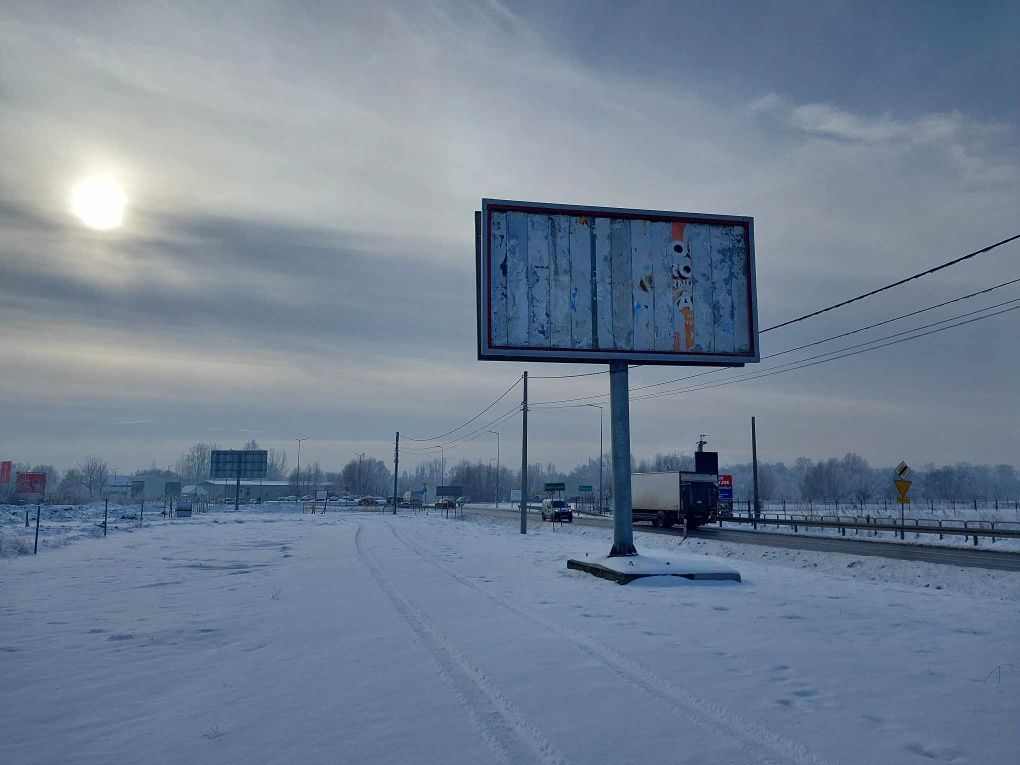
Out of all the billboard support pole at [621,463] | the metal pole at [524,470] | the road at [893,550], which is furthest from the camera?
the metal pole at [524,470]

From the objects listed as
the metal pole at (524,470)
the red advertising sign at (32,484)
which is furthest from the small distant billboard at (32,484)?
the metal pole at (524,470)

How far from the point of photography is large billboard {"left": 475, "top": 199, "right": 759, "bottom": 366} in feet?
64.2

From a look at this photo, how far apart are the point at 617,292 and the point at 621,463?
4.85 metres

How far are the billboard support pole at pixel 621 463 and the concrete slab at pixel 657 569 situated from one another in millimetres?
921

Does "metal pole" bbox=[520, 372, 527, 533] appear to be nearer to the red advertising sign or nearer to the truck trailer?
the truck trailer

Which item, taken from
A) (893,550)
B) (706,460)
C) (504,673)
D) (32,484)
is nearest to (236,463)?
(32,484)

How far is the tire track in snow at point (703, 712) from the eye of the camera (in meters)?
5.50

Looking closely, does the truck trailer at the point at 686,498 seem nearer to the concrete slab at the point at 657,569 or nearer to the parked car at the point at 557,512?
the parked car at the point at 557,512

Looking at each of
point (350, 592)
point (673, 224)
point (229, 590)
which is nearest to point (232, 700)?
point (350, 592)

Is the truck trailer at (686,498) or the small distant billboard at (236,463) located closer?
the truck trailer at (686,498)

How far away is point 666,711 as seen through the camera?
656cm

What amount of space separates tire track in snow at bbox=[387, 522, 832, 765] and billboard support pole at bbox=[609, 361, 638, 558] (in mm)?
9006

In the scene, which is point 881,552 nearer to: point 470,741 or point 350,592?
point 350,592

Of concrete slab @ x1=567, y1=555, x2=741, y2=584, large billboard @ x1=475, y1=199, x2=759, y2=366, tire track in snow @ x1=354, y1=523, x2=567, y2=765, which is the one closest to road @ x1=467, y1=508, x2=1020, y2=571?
concrete slab @ x1=567, y1=555, x2=741, y2=584
